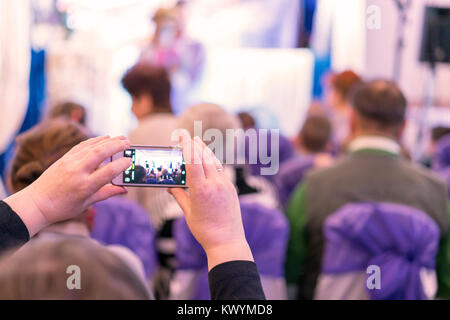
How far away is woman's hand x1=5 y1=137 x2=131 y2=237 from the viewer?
665 millimetres

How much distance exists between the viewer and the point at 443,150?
2.62 m

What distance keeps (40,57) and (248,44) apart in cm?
207

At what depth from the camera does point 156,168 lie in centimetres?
75

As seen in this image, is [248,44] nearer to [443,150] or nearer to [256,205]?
[443,150]

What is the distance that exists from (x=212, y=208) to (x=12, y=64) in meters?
1.96

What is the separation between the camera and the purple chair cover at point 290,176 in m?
2.30

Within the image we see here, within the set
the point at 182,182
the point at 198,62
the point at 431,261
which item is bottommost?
the point at 431,261

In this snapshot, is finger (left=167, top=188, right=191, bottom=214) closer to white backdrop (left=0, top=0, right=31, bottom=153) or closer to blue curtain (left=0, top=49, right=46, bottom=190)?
white backdrop (left=0, top=0, right=31, bottom=153)

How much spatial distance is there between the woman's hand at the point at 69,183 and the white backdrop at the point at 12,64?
1.61 m

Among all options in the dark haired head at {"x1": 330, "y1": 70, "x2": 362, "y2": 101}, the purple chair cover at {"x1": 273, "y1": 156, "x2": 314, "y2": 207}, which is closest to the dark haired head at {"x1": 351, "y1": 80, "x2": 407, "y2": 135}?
the purple chair cover at {"x1": 273, "y1": 156, "x2": 314, "y2": 207}

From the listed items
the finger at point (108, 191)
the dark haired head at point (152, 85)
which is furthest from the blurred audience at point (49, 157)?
the dark haired head at point (152, 85)

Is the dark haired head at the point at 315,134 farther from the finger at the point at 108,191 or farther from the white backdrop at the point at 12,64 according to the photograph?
the finger at the point at 108,191

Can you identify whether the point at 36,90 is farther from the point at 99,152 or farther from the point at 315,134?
the point at 99,152
